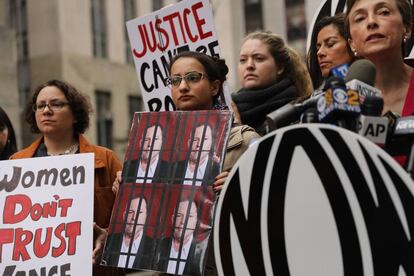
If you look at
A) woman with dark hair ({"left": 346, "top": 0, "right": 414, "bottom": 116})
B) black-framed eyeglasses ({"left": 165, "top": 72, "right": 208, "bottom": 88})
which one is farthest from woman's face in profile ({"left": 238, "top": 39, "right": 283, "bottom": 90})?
woman with dark hair ({"left": 346, "top": 0, "right": 414, "bottom": 116})

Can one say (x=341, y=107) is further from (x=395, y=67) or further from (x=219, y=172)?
(x=219, y=172)

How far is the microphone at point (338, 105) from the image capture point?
4.45ft

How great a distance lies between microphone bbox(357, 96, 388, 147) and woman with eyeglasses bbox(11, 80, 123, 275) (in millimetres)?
1848

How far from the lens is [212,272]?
248cm

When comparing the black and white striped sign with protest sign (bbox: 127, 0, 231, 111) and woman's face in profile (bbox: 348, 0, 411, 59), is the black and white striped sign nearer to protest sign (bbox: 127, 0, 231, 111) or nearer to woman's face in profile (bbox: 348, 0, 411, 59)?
woman's face in profile (bbox: 348, 0, 411, 59)

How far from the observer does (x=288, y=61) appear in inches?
126

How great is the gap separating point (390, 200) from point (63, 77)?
974 inches

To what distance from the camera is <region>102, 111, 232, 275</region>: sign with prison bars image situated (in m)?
2.21

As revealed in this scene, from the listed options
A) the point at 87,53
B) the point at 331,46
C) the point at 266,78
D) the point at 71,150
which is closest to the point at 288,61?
the point at 266,78

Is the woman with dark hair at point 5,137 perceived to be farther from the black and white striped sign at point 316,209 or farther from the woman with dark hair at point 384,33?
the black and white striped sign at point 316,209

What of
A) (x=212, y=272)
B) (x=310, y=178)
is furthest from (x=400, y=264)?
(x=212, y=272)

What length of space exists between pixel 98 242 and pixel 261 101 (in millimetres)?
1010

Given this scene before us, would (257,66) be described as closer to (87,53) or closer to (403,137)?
(403,137)

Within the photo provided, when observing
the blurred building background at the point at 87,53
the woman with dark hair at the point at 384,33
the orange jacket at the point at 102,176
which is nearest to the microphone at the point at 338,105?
the woman with dark hair at the point at 384,33
